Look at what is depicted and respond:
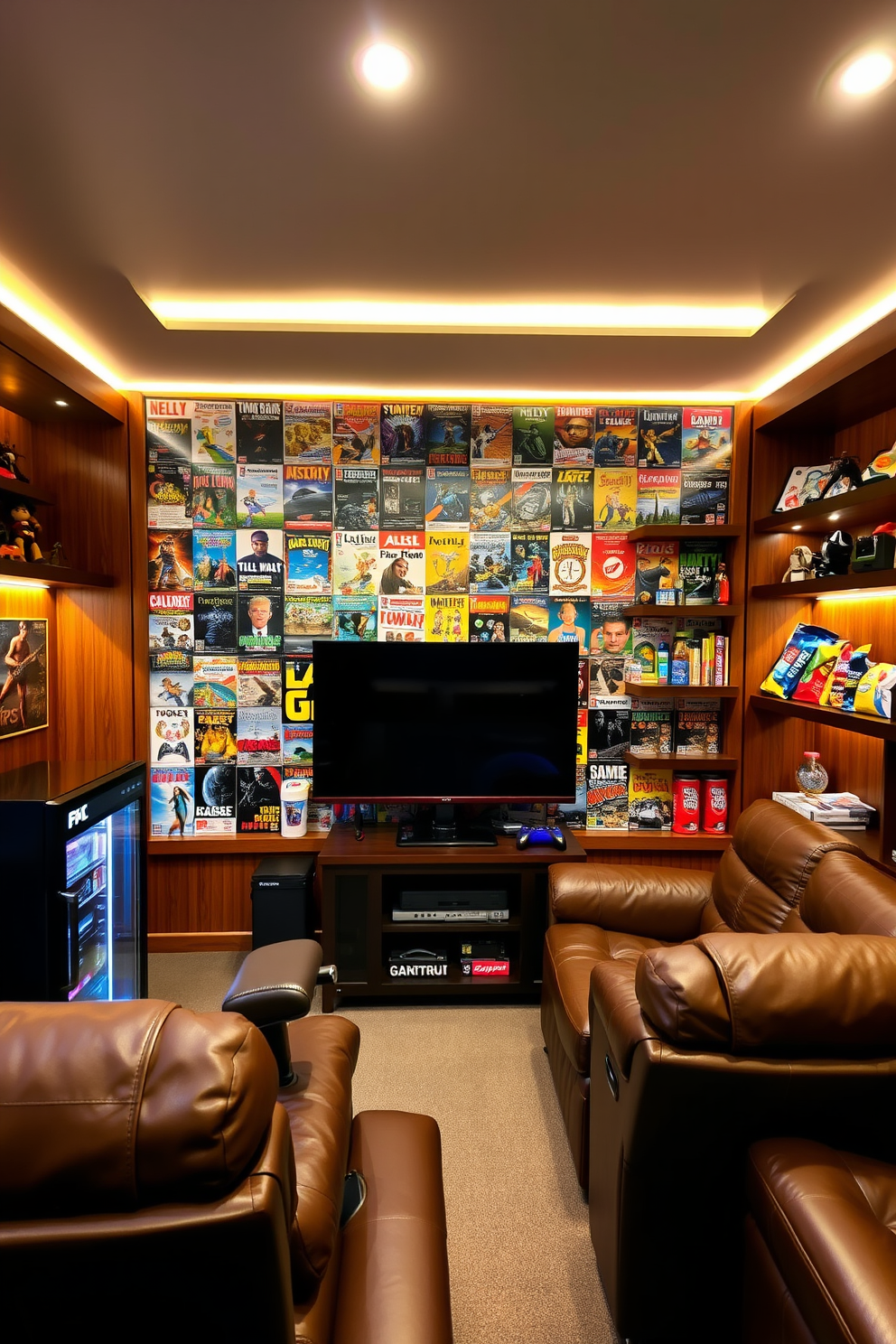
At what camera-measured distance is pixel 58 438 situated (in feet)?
10.6

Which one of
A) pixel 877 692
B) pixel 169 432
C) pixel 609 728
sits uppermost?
pixel 169 432

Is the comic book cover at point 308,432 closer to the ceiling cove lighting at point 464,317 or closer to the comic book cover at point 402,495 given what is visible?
the comic book cover at point 402,495

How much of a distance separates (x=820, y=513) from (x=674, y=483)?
84cm

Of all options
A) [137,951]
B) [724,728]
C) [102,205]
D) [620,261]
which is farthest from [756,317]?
[137,951]

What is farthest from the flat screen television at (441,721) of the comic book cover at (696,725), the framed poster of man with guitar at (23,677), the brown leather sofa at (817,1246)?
the brown leather sofa at (817,1246)

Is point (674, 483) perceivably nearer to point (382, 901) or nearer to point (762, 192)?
point (762, 192)

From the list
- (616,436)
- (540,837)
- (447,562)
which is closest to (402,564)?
(447,562)

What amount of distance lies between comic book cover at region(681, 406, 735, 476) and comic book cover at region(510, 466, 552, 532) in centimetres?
73

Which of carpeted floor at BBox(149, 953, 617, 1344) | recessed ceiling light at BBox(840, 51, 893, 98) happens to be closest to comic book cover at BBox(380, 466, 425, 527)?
recessed ceiling light at BBox(840, 51, 893, 98)

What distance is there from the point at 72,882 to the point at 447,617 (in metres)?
2.01

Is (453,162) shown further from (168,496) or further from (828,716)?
(828,716)

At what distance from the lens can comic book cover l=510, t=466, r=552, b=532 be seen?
3375 millimetres

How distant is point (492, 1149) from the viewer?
2.12 meters

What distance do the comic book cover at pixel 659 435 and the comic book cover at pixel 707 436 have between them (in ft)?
0.11
